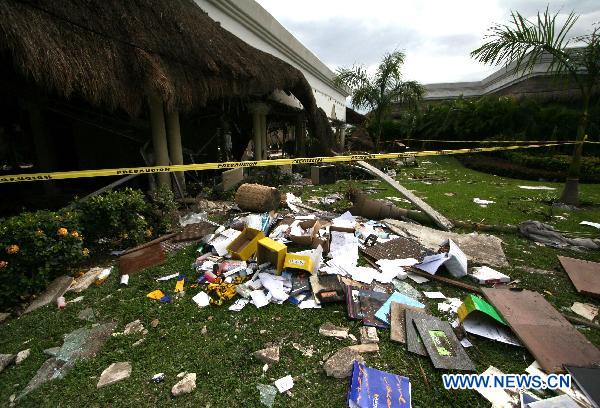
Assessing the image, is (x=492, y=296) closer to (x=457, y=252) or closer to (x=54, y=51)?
(x=457, y=252)

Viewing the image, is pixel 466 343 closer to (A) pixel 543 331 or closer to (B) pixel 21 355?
(A) pixel 543 331

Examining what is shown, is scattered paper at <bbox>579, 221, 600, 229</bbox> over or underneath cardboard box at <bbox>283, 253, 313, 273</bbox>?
underneath

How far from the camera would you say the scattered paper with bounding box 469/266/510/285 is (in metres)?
3.08

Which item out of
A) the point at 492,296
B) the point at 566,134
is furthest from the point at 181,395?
the point at 566,134

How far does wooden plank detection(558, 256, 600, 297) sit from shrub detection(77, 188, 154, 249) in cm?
511

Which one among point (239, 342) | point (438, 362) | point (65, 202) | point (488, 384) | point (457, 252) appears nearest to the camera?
point (488, 384)

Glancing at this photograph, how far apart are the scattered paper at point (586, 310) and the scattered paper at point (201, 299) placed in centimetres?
345

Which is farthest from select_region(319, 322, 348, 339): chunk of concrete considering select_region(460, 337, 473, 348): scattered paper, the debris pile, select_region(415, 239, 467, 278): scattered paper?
select_region(415, 239, 467, 278): scattered paper

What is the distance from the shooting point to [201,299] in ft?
9.08

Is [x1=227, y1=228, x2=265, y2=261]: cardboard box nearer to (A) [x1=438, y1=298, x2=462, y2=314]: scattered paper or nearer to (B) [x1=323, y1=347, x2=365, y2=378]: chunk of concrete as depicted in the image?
(B) [x1=323, y1=347, x2=365, y2=378]: chunk of concrete

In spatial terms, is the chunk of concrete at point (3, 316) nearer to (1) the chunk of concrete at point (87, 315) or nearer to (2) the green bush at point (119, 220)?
(1) the chunk of concrete at point (87, 315)

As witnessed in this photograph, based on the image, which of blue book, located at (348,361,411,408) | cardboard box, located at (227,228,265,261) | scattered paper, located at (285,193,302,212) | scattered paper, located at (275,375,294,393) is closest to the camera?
blue book, located at (348,361,411,408)

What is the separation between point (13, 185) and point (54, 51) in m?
5.43

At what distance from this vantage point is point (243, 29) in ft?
25.5
